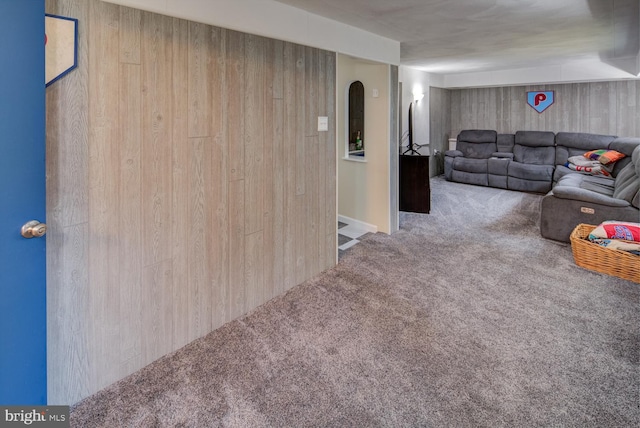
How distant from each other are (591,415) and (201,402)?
189 centimetres

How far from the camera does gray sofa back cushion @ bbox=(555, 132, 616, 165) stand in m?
6.54

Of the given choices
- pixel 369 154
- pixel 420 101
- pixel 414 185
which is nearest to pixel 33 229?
pixel 369 154

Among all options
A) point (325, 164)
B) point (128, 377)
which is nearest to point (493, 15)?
point (325, 164)

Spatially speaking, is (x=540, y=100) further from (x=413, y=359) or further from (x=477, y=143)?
(x=413, y=359)

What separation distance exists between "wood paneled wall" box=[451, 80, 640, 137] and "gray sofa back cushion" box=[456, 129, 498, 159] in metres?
0.38

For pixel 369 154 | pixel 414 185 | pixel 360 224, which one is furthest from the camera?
pixel 414 185

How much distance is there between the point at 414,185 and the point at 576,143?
3762 mm

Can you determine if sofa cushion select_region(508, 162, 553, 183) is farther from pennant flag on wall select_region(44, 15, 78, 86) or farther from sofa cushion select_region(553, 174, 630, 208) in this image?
pennant flag on wall select_region(44, 15, 78, 86)

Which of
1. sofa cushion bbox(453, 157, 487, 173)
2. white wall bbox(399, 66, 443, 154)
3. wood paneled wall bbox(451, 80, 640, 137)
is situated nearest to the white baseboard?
white wall bbox(399, 66, 443, 154)

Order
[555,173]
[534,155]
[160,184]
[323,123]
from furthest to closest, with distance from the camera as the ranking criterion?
[534,155]
[555,173]
[323,123]
[160,184]

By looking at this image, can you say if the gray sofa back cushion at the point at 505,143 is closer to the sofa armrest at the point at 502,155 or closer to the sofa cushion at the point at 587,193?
the sofa armrest at the point at 502,155

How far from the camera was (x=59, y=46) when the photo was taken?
1.66 metres

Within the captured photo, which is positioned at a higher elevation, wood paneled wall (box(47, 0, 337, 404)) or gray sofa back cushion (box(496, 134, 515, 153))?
gray sofa back cushion (box(496, 134, 515, 153))

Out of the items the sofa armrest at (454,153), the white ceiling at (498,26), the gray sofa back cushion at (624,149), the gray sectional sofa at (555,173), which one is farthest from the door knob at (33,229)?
the sofa armrest at (454,153)
